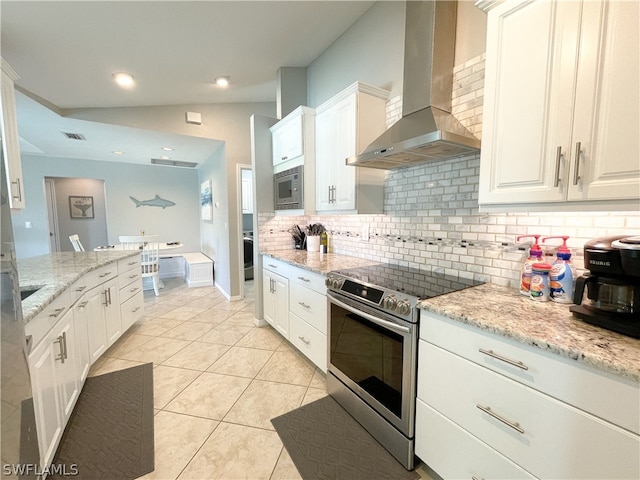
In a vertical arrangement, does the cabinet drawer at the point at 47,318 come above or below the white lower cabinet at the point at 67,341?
above

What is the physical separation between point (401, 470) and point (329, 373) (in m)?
0.71

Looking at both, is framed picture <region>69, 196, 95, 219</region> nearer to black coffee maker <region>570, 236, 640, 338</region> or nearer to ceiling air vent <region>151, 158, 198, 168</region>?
ceiling air vent <region>151, 158, 198, 168</region>

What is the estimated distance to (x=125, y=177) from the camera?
5.80 m

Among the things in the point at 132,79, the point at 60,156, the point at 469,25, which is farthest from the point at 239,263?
the point at 60,156

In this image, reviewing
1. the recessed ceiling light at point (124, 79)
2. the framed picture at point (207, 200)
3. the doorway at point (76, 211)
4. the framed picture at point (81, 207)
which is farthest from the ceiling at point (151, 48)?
the framed picture at point (81, 207)

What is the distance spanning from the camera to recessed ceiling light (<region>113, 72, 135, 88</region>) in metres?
2.75

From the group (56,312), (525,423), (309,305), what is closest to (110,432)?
(56,312)

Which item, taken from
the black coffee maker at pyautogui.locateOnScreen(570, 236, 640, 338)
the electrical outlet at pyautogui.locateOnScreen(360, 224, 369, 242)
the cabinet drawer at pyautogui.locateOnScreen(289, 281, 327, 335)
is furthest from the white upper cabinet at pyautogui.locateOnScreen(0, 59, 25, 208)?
the black coffee maker at pyautogui.locateOnScreen(570, 236, 640, 338)

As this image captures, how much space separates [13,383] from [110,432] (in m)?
1.54

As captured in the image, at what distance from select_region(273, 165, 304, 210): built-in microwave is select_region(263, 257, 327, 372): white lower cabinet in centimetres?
61

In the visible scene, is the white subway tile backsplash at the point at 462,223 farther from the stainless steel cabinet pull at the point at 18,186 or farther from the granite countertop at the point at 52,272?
the stainless steel cabinet pull at the point at 18,186

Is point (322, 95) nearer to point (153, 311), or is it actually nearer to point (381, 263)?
point (381, 263)

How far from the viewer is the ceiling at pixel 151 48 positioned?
1.95 metres

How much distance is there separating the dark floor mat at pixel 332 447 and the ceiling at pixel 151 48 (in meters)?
3.00
